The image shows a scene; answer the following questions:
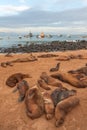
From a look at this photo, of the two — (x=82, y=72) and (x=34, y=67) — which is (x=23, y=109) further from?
(x=34, y=67)

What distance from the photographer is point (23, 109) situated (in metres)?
9.16

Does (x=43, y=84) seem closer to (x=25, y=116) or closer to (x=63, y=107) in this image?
(x=25, y=116)

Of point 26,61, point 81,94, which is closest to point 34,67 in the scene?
point 26,61

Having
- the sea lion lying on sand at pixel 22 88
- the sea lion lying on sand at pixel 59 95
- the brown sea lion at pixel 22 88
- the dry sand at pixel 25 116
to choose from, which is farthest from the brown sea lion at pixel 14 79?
the sea lion lying on sand at pixel 59 95

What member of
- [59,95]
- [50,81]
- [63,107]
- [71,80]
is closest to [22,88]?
[50,81]

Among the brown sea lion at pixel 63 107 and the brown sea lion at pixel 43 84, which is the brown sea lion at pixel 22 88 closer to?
the brown sea lion at pixel 43 84

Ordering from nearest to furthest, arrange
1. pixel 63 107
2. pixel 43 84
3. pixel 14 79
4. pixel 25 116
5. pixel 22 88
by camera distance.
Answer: pixel 63 107
pixel 25 116
pixel 22 88
pixel 43 84
pixel 14 79

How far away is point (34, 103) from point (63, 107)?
89 cm

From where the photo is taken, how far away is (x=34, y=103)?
8875 millimetres

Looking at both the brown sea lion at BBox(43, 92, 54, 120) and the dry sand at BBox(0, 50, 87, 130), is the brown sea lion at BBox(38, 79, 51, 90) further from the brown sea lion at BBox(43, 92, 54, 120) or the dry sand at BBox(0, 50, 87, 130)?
the brown sea lion at BBox(43, 92, 54, 120)

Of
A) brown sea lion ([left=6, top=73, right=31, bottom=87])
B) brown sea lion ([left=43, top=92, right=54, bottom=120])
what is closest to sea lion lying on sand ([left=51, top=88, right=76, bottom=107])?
brown sea lion ([left=43, top=92, right=54, bottom=120])

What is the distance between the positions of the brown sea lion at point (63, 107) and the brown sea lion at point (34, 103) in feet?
1.69

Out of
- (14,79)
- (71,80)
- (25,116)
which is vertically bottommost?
(25,116)

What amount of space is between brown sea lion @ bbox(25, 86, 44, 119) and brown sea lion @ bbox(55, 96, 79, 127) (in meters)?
0.52
